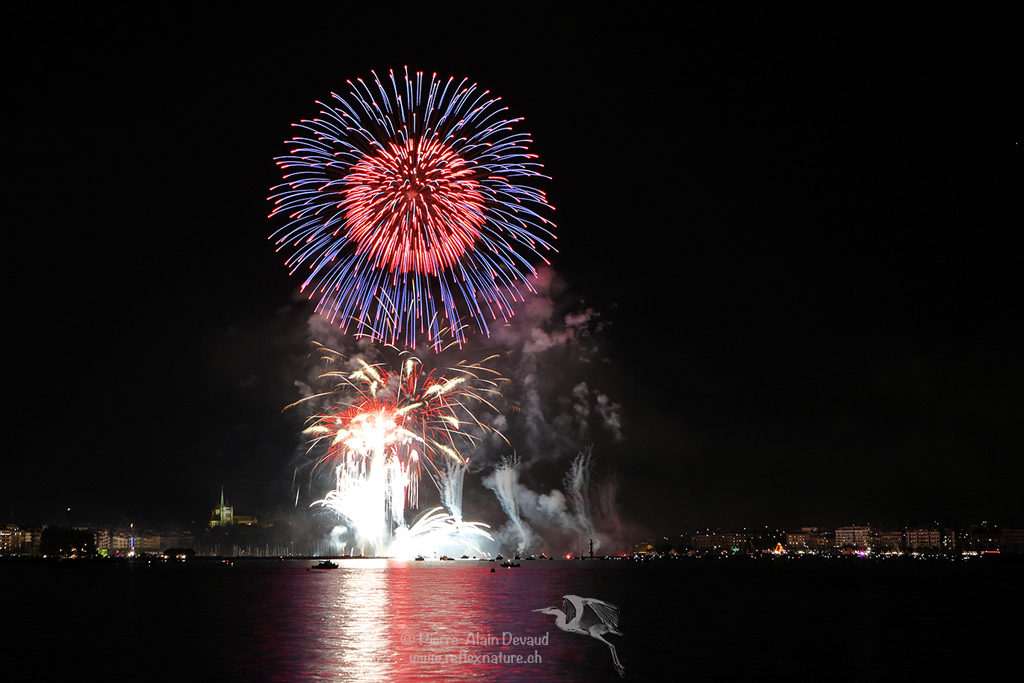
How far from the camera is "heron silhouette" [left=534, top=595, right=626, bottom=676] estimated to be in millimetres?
39075

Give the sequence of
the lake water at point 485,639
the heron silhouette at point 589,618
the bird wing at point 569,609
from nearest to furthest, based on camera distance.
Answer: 1. the lake water at point 485,639
2. the heron silhouette at point 589,618
3. the bird wing at point 569,609

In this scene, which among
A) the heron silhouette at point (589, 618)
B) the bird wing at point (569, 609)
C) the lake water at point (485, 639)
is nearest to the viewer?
the lake water at point (485, 639)

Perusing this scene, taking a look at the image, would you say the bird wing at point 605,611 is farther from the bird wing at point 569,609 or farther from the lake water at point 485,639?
the bird wing at point 569,609

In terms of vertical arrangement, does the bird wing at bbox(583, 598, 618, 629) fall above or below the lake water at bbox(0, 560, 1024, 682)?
below

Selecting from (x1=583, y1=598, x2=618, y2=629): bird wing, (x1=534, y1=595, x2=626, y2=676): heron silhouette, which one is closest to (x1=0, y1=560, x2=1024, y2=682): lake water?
(x1=534, y1=595, x2=626, y2=676): heron silhouette

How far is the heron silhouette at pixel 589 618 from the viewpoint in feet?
128

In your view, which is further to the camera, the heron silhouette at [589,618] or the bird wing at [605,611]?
the bird wing at [605,611]

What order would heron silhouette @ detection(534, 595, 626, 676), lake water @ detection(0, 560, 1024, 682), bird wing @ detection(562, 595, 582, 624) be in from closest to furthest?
lake water @ detection(0, 560, 1024, 682)
heron silhouette @ detection(534, 595, 626, 676)
bird wing @ detection(562, 595, 582, 624)

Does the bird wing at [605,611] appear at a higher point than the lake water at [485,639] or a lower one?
lower

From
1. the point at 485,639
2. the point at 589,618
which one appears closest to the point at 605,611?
the point at 589,618

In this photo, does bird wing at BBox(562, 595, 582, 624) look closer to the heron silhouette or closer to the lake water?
the heron silhouette

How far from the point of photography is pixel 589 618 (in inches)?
1881

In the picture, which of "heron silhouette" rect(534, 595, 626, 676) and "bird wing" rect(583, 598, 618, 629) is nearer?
"heron silhouette" rect(534, 595, 626, 676)

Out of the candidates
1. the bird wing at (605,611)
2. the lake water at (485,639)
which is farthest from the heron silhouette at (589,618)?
the lake water at (485,639)
